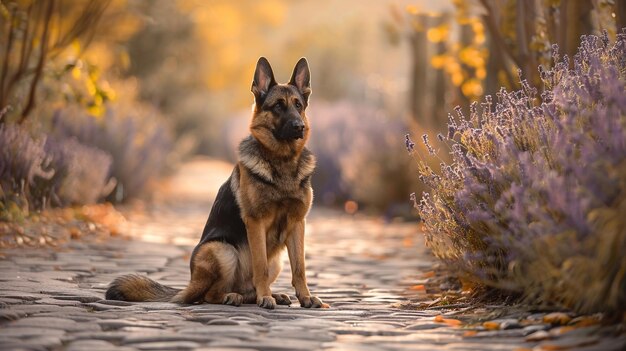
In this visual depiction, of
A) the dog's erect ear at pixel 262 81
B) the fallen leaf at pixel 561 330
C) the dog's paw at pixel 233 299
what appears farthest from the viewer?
the dog's erect ear at pixel 262 81

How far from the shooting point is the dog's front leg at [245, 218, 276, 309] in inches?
258

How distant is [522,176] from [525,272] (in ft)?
2.05

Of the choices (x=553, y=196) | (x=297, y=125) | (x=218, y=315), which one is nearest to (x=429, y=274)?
(x=297, y=125)

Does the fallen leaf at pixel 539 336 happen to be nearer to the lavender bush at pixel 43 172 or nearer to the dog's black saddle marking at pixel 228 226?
the dog's black saddle marking at pixel 228 226

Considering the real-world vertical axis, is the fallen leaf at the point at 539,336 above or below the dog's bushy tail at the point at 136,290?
below

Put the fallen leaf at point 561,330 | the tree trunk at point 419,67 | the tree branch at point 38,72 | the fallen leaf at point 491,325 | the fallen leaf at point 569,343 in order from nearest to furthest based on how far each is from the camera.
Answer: the fallen leaf at point 569,343
the fallen leaf at point 561,330
the fallen leaf at point 491,325
the tree branch at point 38,72
the tree trunk at point 419,67

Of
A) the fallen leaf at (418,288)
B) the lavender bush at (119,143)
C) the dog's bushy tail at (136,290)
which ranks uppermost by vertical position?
the lavender bush at (119,143)

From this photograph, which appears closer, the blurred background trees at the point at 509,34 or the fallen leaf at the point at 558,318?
the fallen leaf at the point at 558,318

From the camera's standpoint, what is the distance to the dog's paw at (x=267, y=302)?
6465 millimetres

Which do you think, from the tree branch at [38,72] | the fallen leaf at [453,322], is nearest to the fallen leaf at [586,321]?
the fallen leaf at [453,322]

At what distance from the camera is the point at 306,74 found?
7.29 meters

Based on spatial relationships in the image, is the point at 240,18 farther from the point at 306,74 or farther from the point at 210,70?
the point at 306,74

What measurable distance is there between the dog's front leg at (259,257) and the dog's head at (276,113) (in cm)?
65

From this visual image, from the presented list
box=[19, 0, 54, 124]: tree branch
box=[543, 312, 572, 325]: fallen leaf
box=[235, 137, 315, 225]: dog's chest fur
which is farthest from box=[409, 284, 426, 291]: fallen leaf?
box=[19, 0, 54, 124]: tree branch
